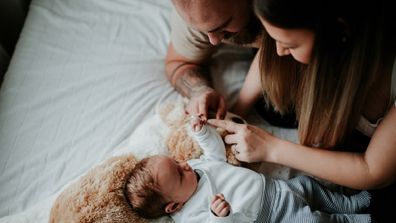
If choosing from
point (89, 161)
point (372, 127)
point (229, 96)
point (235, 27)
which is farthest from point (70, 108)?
point (372, 127)

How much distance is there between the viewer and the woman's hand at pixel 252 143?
105 centimetres

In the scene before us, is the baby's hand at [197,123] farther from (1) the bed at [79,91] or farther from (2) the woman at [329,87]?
(1) the bed at [79,91]

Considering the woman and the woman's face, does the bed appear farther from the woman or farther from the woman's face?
the woman's face

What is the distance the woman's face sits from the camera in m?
0.72

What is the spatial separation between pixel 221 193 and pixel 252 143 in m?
0.16

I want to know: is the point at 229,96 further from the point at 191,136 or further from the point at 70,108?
the point at 70,108

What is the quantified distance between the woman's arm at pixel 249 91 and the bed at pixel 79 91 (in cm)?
5

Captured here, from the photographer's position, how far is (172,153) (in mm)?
1133

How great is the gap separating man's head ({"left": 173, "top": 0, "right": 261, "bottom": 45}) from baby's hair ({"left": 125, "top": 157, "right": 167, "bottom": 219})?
39 cm

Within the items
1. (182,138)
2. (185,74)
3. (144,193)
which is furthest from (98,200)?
(185,74)

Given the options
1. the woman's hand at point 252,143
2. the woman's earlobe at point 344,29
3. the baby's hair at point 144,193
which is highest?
the woman's earlobe at point 344,29

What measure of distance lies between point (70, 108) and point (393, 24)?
3.17ft

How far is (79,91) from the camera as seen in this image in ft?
4.31

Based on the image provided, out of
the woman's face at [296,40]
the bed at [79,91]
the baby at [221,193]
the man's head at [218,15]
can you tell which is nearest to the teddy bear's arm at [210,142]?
the baby at [221,193]
